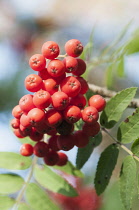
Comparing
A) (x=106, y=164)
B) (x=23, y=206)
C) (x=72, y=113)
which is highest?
(x=72, y=113)

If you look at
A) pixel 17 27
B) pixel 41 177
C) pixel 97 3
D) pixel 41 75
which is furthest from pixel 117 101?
pixel 97 3

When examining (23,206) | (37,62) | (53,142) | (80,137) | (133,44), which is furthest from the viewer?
(133,44)

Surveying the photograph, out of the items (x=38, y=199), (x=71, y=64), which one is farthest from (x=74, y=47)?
(x=38, y=199)

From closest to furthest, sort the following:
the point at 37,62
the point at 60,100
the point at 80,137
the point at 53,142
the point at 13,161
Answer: the point at 60,100, the point at 37,62, the point at 80,137, the point at 53,142, the point at 13,161

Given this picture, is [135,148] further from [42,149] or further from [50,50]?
[50,50]

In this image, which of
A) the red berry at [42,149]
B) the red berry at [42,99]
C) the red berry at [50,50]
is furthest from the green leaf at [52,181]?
the red berry at [50,50]

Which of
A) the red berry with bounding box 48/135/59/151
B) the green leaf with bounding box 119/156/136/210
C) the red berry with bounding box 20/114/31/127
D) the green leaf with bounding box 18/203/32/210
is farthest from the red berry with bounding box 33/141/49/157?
the green leaf with bounding box 119/156/136/210
